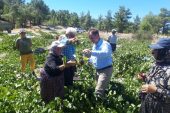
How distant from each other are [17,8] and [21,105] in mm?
79423

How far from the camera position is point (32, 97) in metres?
8.95

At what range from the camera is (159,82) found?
5.04 meters

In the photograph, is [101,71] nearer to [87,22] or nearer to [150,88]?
[150,88]

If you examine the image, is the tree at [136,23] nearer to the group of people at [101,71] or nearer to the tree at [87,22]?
the tree at [87,22]

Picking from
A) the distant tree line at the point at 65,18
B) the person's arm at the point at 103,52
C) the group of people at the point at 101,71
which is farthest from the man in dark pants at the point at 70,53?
the distant tree line at the point at 65,18

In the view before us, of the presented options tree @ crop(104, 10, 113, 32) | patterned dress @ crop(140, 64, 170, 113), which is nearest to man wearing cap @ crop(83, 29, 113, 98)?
patterned dress @ crop(140, 64, 170, 113)

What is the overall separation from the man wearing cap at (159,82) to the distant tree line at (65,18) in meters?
79.8

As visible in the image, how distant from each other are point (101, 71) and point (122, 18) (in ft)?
326

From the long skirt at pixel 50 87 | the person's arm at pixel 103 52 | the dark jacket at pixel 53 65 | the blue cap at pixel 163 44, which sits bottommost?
the long skirt at pixel 50 87

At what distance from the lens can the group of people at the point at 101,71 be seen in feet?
16.4

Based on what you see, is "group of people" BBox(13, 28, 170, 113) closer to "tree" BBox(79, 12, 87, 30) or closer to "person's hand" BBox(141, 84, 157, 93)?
"person's hand" BBox(141, 84, 157, 93)

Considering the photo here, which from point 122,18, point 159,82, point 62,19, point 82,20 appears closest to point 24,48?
point 159,82

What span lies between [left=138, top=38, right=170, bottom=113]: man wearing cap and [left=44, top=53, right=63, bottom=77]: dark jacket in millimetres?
2954

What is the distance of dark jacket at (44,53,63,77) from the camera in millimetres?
7875
